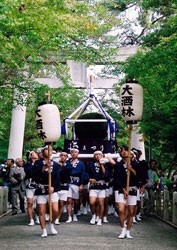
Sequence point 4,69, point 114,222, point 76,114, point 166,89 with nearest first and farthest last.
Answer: point 114,222 < point 4,69 < point 166,89 < point 76,114

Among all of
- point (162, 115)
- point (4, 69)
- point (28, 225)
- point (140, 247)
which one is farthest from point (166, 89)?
point (140, 247)

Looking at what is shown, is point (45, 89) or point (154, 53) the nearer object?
point (154, 53)

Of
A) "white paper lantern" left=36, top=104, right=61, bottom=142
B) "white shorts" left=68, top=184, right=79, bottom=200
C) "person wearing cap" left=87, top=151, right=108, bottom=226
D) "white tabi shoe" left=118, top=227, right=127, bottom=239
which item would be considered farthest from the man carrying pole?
"white shorts" left=68, top=184, right=79, bottom=200

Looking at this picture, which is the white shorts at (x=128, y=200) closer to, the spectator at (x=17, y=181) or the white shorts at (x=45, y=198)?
the white shorts at (x=45, y=198)

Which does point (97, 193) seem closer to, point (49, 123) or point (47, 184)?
point (49, 123)

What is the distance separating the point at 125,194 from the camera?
40.6 ft

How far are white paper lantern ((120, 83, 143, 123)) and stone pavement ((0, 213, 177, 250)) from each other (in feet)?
8.82

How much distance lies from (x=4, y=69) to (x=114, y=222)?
21.6ft

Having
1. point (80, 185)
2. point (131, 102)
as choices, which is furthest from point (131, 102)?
point (80, 185)

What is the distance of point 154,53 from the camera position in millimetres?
15109

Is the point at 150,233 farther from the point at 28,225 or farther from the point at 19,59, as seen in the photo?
the point at 19,59

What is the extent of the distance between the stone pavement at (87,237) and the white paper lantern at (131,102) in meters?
2.69

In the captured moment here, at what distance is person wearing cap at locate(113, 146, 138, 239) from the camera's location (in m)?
12.4

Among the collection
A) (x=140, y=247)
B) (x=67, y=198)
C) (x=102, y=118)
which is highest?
(x=102, y=118)
